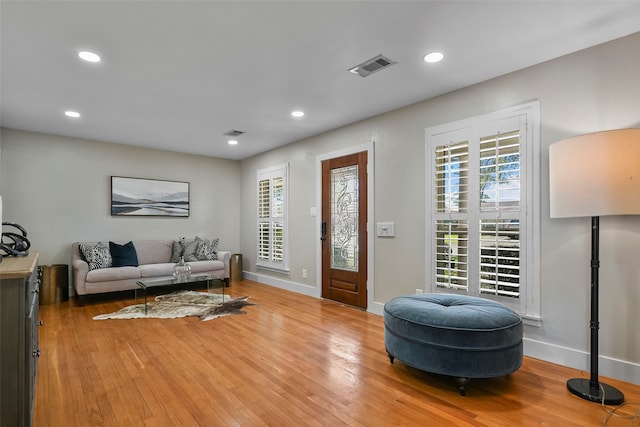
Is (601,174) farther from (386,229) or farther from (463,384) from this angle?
(386,229)

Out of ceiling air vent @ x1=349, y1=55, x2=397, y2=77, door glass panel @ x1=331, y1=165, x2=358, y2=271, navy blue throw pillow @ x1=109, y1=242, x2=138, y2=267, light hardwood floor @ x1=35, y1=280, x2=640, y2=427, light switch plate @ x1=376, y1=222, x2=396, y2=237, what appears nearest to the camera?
light hardwood floor @ x1=35, y1=280, x2=640, y2=427

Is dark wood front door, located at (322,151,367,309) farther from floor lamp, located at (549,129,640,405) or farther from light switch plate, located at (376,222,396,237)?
floor lamp, located at (549,129,640,405)

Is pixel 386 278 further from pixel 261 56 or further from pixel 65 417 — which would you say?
pixel 65 417

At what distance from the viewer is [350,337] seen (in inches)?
131

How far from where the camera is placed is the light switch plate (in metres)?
4.00

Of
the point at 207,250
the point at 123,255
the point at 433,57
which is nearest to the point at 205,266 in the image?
the point at 207,250

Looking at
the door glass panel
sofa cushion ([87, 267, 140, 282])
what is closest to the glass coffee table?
sofa cushion ([87, 267, 140, 282])

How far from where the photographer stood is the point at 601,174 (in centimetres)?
206

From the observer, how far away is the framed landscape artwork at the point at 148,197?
5668 millimetres

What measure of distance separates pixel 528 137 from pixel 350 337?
2.48 metres

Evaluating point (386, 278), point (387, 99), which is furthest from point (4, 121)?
point (386, 278)

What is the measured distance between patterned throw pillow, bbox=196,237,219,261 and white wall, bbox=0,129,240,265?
594mm

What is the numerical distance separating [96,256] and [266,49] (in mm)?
4139

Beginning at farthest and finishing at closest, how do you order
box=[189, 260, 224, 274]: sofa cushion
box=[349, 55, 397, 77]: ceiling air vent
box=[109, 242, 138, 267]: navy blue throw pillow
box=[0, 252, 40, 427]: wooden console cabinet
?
1. box=[189, 260, 224, 274]: sofa cushion
2. box=[109, 242, 138, 267]: navy blue throw pillow
3. box=[349, 55, 397, 77]: ceiling air vent
4. box=[0, 252, 40, 427]: wooden console cabinet
